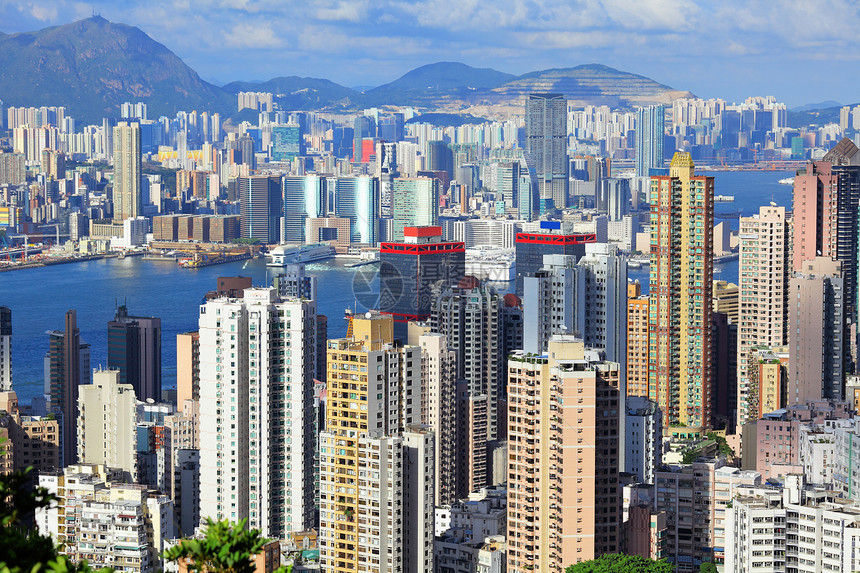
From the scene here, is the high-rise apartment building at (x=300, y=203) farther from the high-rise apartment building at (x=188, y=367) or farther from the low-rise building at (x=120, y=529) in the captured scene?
the low-rise building at (x=120, y=529)

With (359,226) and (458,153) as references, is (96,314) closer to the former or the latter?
(359,226)

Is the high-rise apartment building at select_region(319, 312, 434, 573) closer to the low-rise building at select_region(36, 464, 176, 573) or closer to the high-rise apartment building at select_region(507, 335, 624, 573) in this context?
the high-rise apartment building at select_region(507, 335, 624, 573)

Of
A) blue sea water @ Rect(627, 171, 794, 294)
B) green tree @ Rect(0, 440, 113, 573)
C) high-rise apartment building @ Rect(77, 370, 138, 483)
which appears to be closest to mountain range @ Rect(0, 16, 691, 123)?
blue sea water @ Rect(627, 171, 794, 294)

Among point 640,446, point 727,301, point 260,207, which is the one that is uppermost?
point 260,207

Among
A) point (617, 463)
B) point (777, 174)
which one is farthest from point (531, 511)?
point (777, 174)

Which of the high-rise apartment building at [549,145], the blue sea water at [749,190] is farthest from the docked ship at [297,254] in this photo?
the high-rise apartment building at [549,145]

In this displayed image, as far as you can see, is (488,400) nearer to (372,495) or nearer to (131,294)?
(372,495)

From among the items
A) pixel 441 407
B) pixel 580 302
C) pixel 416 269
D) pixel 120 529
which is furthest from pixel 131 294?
pixel 120 529
